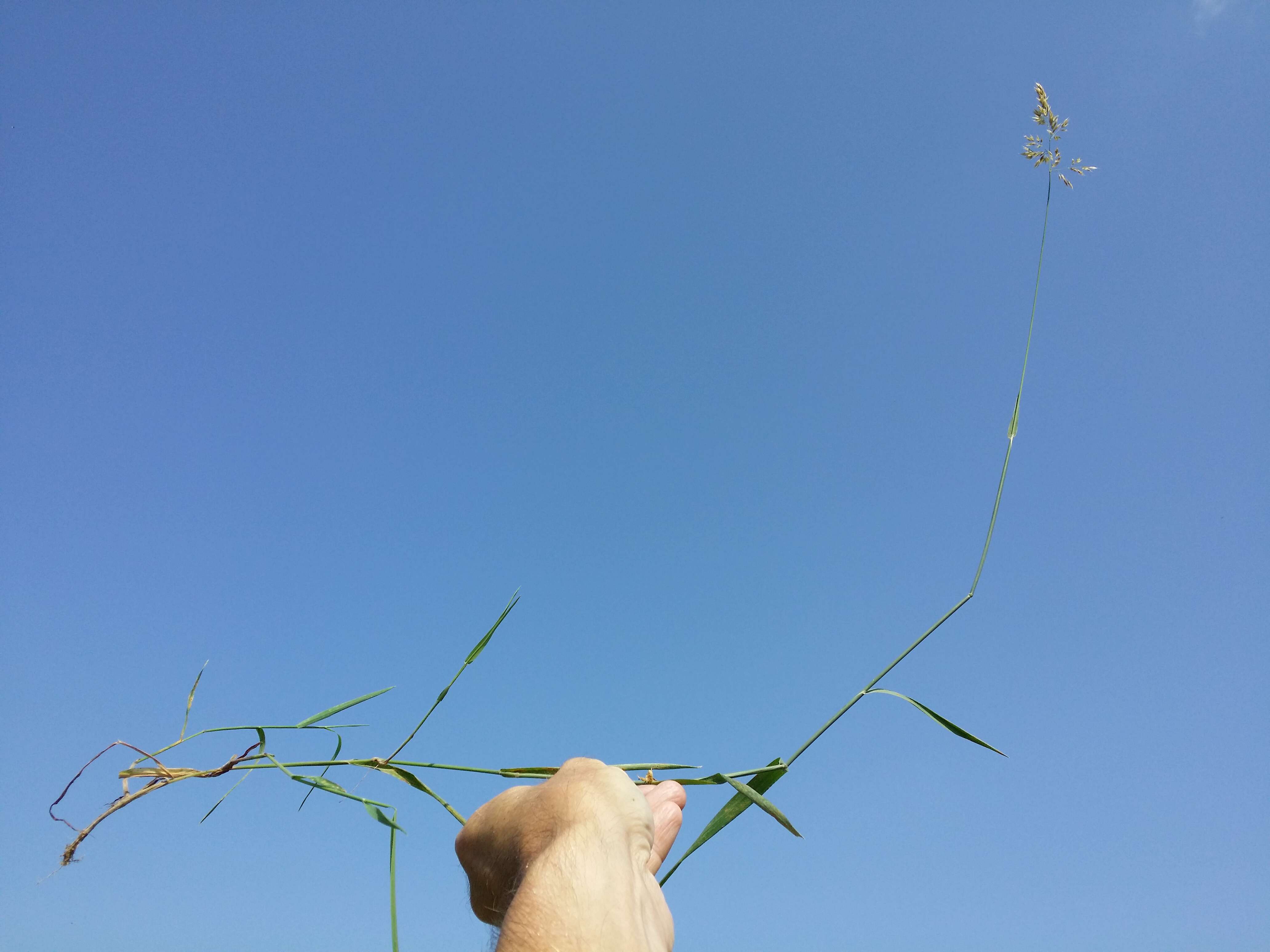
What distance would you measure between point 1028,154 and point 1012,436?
93 centimetres

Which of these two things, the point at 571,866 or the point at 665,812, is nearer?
the point at 571,866

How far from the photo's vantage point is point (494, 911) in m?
1.38

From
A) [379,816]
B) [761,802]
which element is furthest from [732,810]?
[379,816]

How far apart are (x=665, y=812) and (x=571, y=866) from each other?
49cm

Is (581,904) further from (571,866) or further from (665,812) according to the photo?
(665,812)

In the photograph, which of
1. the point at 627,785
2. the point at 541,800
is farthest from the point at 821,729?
the point at 541,800

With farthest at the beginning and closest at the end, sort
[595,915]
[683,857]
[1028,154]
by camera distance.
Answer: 1. [1028,154]
2. [683,857]
3. [595,915]

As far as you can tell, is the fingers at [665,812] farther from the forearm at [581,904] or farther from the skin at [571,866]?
the forearm at [581,904]

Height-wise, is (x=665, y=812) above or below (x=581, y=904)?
above

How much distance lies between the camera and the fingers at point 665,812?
1.51m

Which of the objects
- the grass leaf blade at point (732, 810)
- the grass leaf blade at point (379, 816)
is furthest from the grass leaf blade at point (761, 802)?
the grass leaf blade at point (379, 816)

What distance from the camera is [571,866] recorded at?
1.12 meters

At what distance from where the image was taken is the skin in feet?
3.48

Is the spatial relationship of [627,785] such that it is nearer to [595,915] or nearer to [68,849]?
[595,915]
